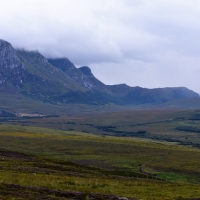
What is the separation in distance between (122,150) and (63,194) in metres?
106

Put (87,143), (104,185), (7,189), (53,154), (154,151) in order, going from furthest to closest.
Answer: (87,143), (154,151), (53,154), (104,185), (7,189)

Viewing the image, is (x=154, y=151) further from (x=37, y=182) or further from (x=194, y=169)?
(x=37, y=182)

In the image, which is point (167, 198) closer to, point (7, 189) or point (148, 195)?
point (148, 195)

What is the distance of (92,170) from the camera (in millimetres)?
65125

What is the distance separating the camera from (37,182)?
34000 millimetres

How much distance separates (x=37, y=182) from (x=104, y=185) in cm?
693

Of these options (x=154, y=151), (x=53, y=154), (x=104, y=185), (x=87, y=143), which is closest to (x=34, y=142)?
(x=87, y=143)

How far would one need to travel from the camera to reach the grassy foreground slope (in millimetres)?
31562

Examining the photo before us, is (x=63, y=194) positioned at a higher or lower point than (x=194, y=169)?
higher

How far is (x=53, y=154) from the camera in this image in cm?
11819

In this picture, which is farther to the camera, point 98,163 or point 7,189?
point 98,163

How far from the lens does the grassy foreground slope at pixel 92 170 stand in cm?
3156

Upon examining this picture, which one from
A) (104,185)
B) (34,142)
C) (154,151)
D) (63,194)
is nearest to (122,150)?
(154,151)

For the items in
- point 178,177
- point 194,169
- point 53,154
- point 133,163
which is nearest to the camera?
point 178,177
